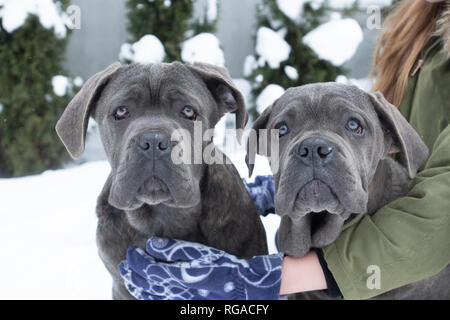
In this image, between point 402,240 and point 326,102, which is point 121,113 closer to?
point 326,102

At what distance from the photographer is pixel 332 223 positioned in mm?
2348

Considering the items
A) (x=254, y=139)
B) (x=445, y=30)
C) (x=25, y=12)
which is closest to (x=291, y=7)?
(x=25, y=12)

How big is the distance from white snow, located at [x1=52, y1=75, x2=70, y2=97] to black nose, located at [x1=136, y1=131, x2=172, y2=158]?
16.9 ft

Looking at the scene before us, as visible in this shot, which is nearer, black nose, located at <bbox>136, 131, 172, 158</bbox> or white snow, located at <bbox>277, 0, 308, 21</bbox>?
black nose, located at <bbox>136, 131, 172, 158</bbox>

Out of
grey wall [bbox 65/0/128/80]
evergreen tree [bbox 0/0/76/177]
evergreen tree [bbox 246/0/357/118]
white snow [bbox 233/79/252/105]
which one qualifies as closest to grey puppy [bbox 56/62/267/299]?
evergreen tree [bbox 246/0/357/118]

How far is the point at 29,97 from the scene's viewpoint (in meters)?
6.66

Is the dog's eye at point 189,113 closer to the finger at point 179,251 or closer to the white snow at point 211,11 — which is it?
the finger at point 179,251

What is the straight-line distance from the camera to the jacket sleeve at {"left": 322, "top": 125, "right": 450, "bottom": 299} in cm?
212

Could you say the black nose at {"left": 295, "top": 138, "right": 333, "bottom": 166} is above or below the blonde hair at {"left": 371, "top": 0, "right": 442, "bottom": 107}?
below

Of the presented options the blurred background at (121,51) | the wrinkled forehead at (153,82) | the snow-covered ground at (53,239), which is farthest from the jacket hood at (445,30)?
the blurred background at (121,51)

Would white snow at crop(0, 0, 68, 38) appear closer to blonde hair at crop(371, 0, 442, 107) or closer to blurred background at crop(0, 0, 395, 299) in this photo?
blurred background at crop(0, 0, 395, 299)

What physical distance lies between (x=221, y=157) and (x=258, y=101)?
4.08 metres

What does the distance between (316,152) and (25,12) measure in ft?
19.3

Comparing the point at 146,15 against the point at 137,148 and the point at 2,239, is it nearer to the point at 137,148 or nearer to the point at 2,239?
the point at 2,239
